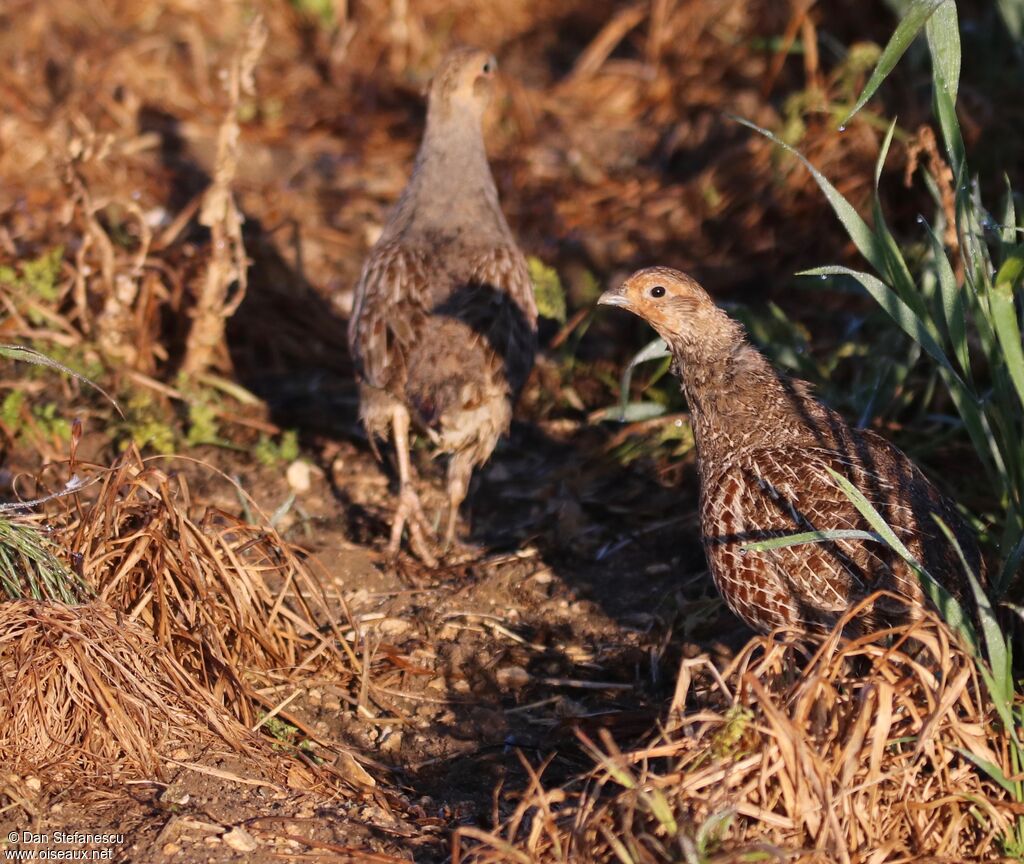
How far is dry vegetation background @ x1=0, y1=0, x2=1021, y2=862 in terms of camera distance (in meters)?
2.99

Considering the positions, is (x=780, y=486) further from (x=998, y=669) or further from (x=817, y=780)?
(x=817, y=780)

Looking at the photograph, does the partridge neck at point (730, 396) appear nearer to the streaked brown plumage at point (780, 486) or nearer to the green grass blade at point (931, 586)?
the streaked brown plumage at point (780, 486)

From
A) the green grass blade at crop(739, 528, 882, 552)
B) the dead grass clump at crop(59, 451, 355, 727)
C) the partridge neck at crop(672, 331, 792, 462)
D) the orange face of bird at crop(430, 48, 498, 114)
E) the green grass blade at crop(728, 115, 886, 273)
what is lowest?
the dead grass clump at crop(59, 451, 355, 727)

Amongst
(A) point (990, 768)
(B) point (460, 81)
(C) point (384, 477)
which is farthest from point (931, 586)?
(B) point (460, 81)

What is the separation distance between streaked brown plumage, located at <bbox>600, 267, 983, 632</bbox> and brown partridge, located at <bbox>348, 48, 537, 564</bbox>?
30.0 inches

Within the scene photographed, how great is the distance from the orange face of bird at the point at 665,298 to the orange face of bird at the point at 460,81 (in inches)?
75.5

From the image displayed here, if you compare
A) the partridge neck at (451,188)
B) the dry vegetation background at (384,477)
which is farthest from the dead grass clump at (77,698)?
the partridge neck at (451,188)

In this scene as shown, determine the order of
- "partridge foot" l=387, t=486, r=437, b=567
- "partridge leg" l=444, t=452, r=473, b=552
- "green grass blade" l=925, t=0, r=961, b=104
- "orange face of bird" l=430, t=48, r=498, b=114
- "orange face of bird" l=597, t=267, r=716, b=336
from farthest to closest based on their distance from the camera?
"orange face of bird" l=430, t=48, r=498, b=114 < "partridge leg" l=444, t=452, r=473, b=552 < "partridge foot" l=387, t=486, r=437, b=567 < "orange face of bird" l=597, t=267, r=716, b=336 < "green grass blade" l=925, t=0, r=961, b=104

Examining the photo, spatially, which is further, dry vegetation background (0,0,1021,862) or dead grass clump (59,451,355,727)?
dead grass clump (59,451,355,727)

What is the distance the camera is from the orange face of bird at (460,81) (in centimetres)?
562

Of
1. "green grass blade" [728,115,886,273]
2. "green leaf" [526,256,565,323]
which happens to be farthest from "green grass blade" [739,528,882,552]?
"green leaf" [526,256,565,323]

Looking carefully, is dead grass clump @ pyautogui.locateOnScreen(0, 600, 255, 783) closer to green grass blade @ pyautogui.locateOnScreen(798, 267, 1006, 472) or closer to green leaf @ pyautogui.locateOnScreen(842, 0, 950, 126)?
green grass blade @ pyautogui.locateOnScreen(798, 267, 1006, 472)

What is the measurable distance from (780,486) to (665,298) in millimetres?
758

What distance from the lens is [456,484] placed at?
16.3 feet
